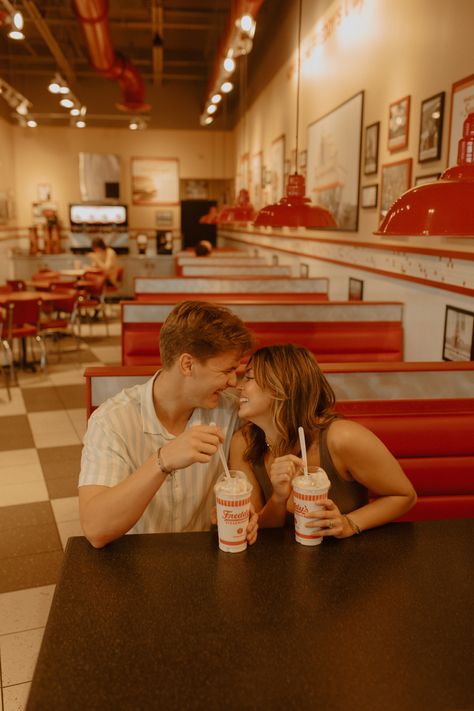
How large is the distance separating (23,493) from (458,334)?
9.81 feet

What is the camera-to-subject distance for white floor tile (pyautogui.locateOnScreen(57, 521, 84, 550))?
137 inches

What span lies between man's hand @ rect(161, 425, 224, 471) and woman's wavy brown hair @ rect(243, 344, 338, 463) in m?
0.36

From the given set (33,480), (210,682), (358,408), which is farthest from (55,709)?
(33,480)

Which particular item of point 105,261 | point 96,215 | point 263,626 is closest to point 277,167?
point 105,261

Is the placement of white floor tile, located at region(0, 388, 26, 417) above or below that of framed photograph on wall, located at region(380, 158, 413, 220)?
below

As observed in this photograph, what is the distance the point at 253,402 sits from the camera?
182 centimetres

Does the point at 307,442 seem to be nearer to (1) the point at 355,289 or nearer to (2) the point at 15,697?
(2) the point at 15,697

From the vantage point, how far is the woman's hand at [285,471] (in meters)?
1.54

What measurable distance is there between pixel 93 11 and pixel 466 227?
715cm

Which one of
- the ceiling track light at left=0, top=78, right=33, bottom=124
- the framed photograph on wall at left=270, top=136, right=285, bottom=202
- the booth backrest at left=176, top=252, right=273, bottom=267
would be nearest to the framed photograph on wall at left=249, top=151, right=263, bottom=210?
the framed photograph on wall at left=270, top=136, right=285, bottom=202

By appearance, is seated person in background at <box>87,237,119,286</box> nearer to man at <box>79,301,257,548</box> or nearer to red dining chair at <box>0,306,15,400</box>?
red dining chair at <box>0,306,15,400</box>

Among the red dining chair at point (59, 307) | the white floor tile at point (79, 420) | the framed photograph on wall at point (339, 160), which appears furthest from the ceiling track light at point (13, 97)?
the white floor tile at point (79, 420)

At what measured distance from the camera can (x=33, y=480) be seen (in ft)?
14.2

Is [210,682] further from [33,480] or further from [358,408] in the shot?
[33,480]
